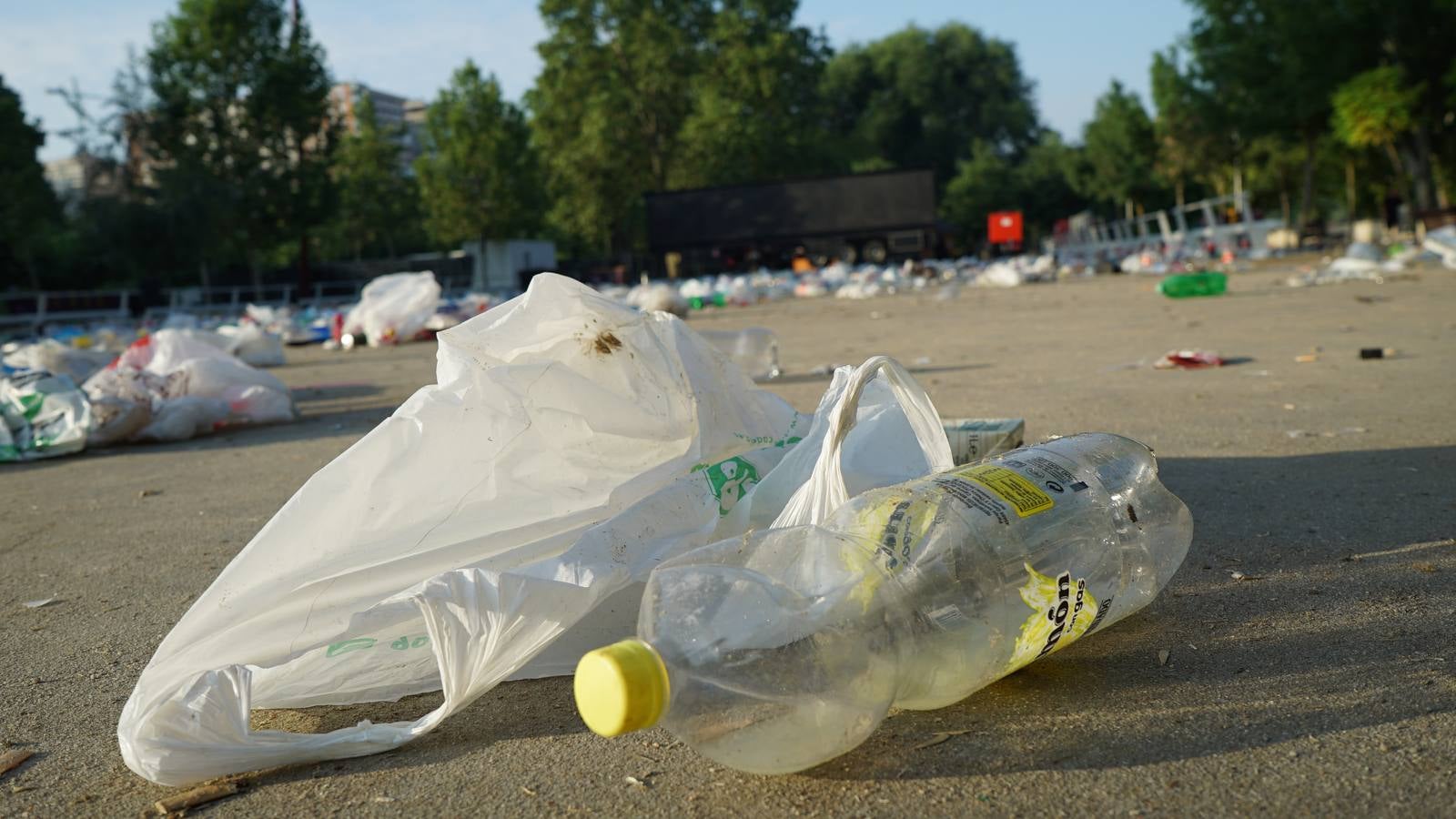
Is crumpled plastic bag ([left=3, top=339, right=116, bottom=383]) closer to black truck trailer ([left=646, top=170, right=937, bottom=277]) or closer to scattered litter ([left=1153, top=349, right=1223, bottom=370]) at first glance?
scattered litter ([left=1153, top=349, right=1223, bottom=370])

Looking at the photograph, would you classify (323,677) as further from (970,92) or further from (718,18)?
(970,92)

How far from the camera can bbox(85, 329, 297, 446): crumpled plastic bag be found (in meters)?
6.53

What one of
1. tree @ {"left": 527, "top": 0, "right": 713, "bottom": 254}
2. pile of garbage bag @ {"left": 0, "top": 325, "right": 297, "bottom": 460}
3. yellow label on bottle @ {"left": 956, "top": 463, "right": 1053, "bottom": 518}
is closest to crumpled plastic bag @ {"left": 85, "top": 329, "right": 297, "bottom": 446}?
pile of garbage bag @ {"left": 0, "top": 325, "right": 297, "bottom": 460}

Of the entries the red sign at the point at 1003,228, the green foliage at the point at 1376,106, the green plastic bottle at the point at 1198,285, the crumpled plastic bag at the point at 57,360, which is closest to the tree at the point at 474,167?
the red sign at the point at 1003,228

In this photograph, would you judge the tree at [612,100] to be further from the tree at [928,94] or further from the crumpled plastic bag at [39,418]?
the crumpled plastic bag at [39,418]

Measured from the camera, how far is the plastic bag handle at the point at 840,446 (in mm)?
2205

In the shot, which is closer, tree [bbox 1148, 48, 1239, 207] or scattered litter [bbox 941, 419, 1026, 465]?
scattered litter [bbox 941, 419, 1026, 465]

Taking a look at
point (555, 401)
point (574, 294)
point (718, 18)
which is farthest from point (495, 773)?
point (718, 18)

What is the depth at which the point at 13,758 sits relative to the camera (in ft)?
6.74

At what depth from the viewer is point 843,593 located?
177 cm

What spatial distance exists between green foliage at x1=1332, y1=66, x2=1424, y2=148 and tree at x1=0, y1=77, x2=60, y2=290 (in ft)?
101

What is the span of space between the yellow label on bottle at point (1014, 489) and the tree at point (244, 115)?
37.3 m

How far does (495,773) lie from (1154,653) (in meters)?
1.23

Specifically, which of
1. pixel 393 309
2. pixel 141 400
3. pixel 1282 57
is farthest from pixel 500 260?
pixel 141 400
